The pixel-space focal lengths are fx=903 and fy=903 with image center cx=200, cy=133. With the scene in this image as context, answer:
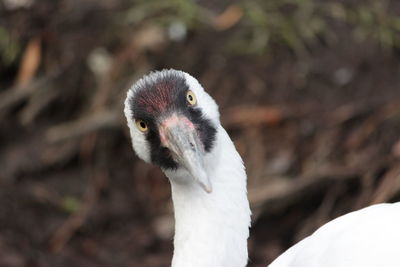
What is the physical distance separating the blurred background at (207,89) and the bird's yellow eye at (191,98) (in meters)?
2.32

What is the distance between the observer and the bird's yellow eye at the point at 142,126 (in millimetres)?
3295

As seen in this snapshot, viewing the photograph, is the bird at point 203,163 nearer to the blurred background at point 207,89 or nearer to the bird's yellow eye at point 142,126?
the bird's yellow eye at point 142,126

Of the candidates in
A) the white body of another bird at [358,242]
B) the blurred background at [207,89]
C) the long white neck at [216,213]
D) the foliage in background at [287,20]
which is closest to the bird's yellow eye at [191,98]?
the long white neck at [216,213]

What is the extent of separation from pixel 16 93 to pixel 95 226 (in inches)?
44.5

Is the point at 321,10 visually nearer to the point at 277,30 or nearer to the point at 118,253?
the point at 277,30

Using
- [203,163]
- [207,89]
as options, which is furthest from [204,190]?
[207,89]

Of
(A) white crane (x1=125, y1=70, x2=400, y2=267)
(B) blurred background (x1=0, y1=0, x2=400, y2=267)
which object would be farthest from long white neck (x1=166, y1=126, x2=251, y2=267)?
(B) blurred background (x1=0, y1=0, x2=400, y2=267)

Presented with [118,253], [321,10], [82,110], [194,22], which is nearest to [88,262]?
[118,253]

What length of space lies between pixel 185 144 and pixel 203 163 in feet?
0.31

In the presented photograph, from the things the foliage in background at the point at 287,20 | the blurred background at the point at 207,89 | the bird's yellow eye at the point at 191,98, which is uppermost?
the bird's yellow eye at the point at 191,98

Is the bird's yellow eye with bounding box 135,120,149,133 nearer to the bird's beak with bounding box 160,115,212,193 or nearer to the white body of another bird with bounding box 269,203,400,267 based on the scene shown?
the bird's beak with bounding box 160,115,212,193

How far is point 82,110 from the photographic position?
630 centimetres

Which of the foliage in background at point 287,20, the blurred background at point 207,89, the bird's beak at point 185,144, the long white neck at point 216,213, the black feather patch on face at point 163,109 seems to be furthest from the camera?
the foliage in background at point 287,20

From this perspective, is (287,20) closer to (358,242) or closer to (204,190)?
(358,242)
